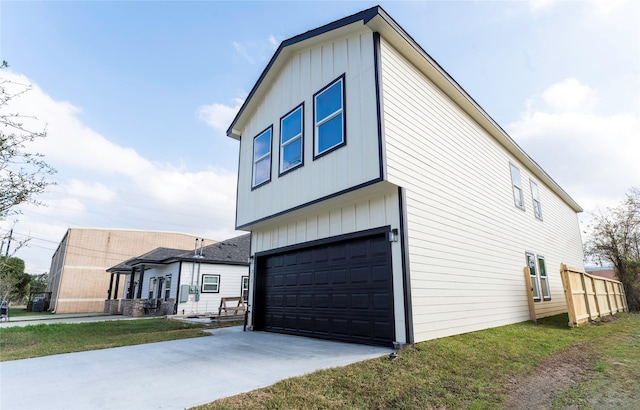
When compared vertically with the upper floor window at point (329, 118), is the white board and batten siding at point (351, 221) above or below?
below

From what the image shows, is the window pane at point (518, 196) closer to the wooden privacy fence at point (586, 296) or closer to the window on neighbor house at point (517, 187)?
the window on neighbor house at point (517, 187)

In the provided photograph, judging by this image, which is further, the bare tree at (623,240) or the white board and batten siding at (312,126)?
the bare tree at (623,240)

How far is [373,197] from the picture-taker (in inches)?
265

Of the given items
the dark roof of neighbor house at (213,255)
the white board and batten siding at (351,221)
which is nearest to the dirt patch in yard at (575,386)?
the white board and batten siding at (351,221)

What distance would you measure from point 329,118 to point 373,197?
213 centimetres

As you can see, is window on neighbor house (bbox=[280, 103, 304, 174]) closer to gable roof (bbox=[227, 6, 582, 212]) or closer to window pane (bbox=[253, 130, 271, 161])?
window pane (bbox=[253, 130, 271, 161])

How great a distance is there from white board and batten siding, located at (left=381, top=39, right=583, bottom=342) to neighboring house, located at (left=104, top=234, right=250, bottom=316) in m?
12.2

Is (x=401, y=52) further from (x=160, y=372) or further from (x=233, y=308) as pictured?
(x=233, y=308)

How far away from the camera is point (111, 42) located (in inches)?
423

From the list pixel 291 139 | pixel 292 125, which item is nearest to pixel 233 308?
pixel 291 139

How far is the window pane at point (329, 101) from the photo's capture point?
729 cm

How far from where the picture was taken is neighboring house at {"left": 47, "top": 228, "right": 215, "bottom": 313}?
30.8 m

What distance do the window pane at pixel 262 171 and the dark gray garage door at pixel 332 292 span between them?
7.42 ft

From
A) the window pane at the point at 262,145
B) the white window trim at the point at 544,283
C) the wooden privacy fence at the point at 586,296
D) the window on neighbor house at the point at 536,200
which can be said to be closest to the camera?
the wooden privacy fence at the point at 586,296
